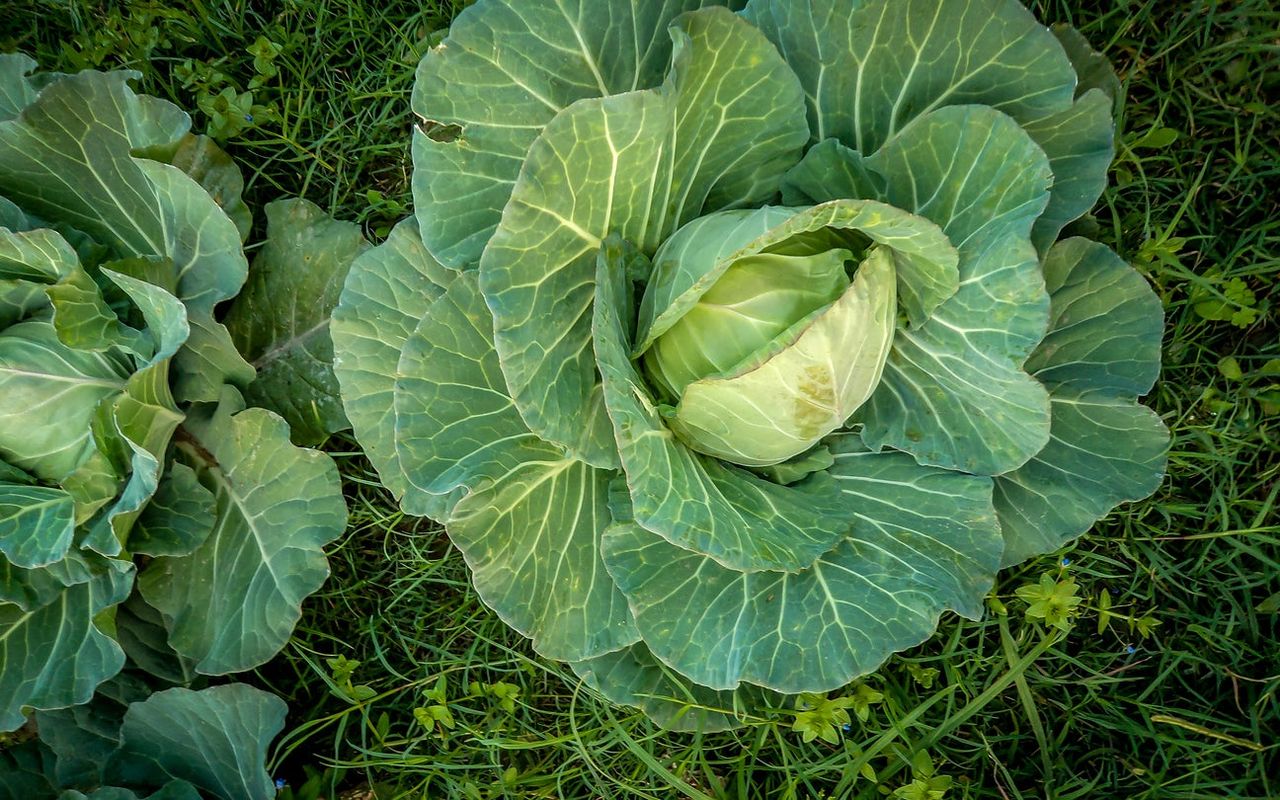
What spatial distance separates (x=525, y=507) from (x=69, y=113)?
6.17 feet

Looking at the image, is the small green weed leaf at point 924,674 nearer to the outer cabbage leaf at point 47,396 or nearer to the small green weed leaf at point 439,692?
the small green weed leaf at point 439,692

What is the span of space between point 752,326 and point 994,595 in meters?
1.61

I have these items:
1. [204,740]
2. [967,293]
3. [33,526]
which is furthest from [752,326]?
[204,740]

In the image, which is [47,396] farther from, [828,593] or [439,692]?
[828,593]

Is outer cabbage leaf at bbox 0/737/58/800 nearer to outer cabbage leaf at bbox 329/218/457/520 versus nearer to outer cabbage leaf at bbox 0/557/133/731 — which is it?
outer cabbage leaf at bbox 0/557/133/731

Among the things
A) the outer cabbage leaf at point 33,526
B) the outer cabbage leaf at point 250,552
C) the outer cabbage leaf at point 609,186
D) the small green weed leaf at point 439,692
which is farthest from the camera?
the small green weed leaf at point 439,692

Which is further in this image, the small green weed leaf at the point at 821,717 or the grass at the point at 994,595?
the grass at the point at 994,595

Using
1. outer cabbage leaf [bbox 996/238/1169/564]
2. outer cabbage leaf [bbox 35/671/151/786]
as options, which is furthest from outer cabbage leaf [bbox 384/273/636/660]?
outer cabbage leaf [bbox 35/671/151/786]

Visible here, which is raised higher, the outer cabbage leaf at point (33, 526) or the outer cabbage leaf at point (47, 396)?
the outer cabbage leaf at point (47, 396)

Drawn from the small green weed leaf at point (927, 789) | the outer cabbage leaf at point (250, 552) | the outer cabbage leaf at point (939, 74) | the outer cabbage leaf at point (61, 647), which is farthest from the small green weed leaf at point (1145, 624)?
the outer cabbage leaf at point (61, 647)

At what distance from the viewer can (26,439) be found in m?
2.71

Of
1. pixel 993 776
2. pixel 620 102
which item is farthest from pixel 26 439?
pixel 993 776

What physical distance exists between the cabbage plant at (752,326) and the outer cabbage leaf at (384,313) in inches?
0.4

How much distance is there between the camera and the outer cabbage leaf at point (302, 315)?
3129mm
